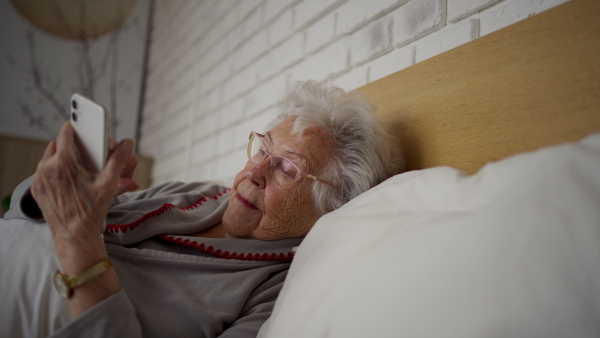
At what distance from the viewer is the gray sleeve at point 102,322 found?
68 centimetres

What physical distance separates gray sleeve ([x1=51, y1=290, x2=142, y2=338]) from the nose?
454 millimetres

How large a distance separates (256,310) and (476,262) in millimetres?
572

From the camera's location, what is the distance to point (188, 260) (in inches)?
37.8

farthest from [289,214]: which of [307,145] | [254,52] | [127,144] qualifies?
[254,52]

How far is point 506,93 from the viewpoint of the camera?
841mm

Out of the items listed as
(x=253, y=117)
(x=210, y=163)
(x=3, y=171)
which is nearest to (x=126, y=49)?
(x=3, y=171)

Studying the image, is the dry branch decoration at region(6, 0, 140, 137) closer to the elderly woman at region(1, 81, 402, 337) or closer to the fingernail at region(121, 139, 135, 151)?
the elderly woman at region(1, 81, 402, 337)

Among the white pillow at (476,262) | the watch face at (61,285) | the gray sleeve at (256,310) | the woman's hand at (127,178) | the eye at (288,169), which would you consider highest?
the eye at (288,169)

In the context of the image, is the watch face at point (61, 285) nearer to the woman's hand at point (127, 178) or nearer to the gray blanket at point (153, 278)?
the gray blanket at point (153, 278)

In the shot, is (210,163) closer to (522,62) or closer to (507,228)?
(522,62)

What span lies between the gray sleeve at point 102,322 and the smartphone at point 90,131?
0.21m

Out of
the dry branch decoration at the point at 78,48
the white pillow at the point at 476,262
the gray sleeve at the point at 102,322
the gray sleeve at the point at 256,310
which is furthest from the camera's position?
the dry branch decoration at the point at 78,48

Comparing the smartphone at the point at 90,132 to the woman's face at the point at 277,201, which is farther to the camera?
the woman's face at the point at 277,201

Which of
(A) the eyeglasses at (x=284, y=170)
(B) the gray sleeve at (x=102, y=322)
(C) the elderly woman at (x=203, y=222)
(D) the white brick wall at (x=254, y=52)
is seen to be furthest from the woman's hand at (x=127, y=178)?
(D) the white brick wall at (x=254, y=52)
